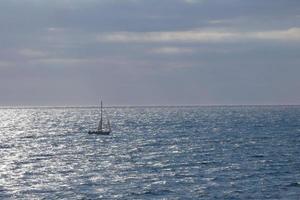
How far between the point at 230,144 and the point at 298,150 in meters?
20.8

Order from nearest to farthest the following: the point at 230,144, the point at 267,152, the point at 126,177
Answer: the point at 126,177
the point at 267,152
the point at 230,144

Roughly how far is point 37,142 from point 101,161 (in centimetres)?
4682

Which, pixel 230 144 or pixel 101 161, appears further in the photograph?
pixel 230 144

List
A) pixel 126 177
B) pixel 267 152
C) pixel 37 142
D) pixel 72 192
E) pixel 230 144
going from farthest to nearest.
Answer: pixel 37 142 → pixel 230 144 → pixel 267 152 → pixel 126 177 → pixel 72 192

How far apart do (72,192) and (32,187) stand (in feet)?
21.2

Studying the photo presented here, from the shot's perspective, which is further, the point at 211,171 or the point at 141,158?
the point at 141,158

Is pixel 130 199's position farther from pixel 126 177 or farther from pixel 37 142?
pixel 37 142

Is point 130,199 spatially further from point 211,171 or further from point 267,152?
point 267,152

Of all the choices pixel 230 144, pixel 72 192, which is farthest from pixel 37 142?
pixel 72 192

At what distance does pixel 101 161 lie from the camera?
327 ft

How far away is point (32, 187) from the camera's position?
71875mm

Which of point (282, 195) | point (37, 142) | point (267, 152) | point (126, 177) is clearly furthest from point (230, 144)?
point (282, 195)

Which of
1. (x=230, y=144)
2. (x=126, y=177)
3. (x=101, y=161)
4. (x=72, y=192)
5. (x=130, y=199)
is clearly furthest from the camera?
(x=230, y=144)

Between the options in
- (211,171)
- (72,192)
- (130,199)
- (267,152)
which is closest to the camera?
(130,199)
